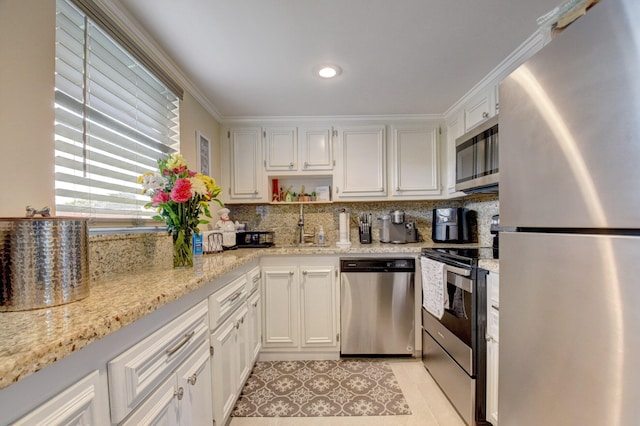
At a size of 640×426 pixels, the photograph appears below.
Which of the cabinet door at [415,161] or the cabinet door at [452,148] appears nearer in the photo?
the cabinet door at [452,148]

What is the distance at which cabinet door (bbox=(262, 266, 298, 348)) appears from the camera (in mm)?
2256

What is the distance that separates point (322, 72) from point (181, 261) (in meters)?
1.48

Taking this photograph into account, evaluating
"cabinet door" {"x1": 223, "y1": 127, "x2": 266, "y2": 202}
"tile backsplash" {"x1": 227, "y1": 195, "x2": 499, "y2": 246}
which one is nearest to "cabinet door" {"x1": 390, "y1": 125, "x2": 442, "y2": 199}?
"tile backsplash" {"x1": 227, "y1": 195, "x2": 499, "y2": 246}

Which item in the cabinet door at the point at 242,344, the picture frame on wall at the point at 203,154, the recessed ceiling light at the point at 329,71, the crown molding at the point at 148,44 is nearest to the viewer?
the crown molding at the point at 148,44

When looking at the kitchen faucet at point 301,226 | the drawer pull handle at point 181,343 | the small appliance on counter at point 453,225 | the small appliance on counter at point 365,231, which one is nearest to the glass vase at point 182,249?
the drawer pull handle at point 181,343

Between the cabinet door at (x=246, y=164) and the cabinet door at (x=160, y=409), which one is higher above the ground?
the cabinet door at (x=246, y=164)

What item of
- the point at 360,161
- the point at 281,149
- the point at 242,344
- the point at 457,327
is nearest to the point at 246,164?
the point at 281,149

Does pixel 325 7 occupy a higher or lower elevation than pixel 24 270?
higher

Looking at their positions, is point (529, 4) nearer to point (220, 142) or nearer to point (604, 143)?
point (604, 143)

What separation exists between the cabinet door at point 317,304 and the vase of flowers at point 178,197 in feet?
3.57

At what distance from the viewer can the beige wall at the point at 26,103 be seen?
2.76 feet

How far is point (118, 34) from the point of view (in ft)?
4.24

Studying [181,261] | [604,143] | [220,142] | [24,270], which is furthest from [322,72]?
[24,270]

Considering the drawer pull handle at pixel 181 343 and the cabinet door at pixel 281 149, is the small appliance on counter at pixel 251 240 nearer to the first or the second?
the cabinet door at pixel 281 149
